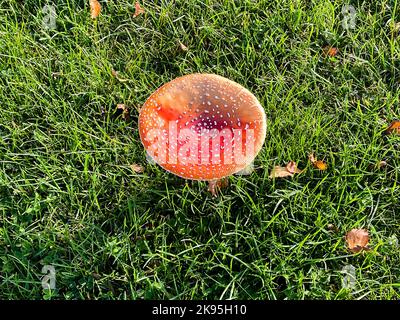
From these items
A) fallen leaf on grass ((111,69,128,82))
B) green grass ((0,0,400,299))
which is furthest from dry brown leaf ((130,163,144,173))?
fallen leaf on grass ((111,69,128,82))

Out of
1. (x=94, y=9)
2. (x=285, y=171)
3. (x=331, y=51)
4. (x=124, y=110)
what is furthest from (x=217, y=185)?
(x=94, y=9)

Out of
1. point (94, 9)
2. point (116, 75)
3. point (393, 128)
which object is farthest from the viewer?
point (94, 9)

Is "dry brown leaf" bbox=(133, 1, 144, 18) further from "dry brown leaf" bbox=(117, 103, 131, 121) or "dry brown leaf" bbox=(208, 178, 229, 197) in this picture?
"dry brown leaf" bbox=(208, 178, 229, 197)

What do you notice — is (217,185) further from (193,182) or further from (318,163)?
(318,163)

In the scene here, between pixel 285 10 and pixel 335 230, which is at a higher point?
pixel 285 10
